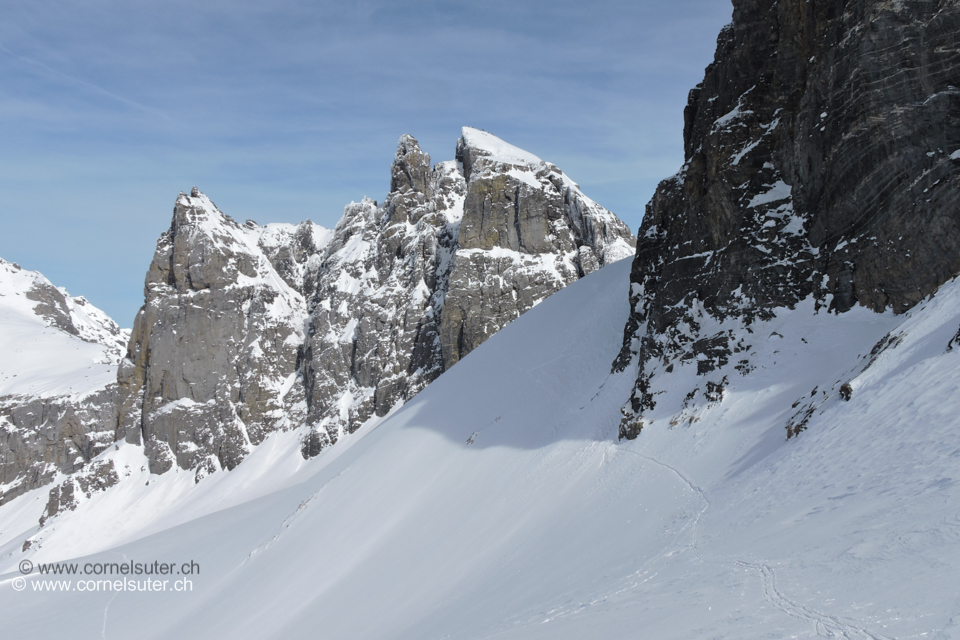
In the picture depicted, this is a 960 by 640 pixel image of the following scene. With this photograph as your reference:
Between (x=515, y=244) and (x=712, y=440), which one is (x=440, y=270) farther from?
(x=712, y=440)

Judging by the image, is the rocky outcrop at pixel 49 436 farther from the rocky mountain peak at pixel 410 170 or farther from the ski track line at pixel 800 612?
the ski track line at pixel 800 612

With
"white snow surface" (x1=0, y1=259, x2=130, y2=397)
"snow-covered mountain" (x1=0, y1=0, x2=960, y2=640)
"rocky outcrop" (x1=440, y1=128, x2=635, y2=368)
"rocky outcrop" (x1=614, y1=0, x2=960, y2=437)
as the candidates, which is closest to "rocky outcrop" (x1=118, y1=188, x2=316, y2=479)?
"white snow surface" (x1=0, y1=259, x2=130, y2=397)

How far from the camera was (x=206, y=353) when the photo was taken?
372 ft

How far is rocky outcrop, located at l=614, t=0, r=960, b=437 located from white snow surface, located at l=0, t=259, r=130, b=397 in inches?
5082

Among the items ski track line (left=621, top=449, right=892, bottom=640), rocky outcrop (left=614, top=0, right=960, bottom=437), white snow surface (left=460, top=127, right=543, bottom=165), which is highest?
white snow surface (left=460, top=127, right=543, bottom=165)

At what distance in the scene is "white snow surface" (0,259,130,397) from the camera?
129250 mm

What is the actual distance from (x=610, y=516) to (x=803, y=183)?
49.0 feet

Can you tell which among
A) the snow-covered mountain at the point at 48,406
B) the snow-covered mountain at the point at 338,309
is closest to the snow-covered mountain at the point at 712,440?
the snow-covered mountain at the point at 338,309

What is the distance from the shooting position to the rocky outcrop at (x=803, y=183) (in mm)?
20109

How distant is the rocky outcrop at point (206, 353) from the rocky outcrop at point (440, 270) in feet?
24.5

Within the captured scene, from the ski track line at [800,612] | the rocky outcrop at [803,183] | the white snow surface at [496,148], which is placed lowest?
the ski track line at [800,612]

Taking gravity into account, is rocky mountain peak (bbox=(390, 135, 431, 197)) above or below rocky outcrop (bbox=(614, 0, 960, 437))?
above

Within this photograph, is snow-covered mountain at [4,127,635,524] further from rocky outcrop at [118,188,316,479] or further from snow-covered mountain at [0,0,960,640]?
snow-covered mountain at [0,0,960,640]

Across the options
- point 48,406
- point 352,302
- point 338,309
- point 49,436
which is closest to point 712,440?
point 352,302
